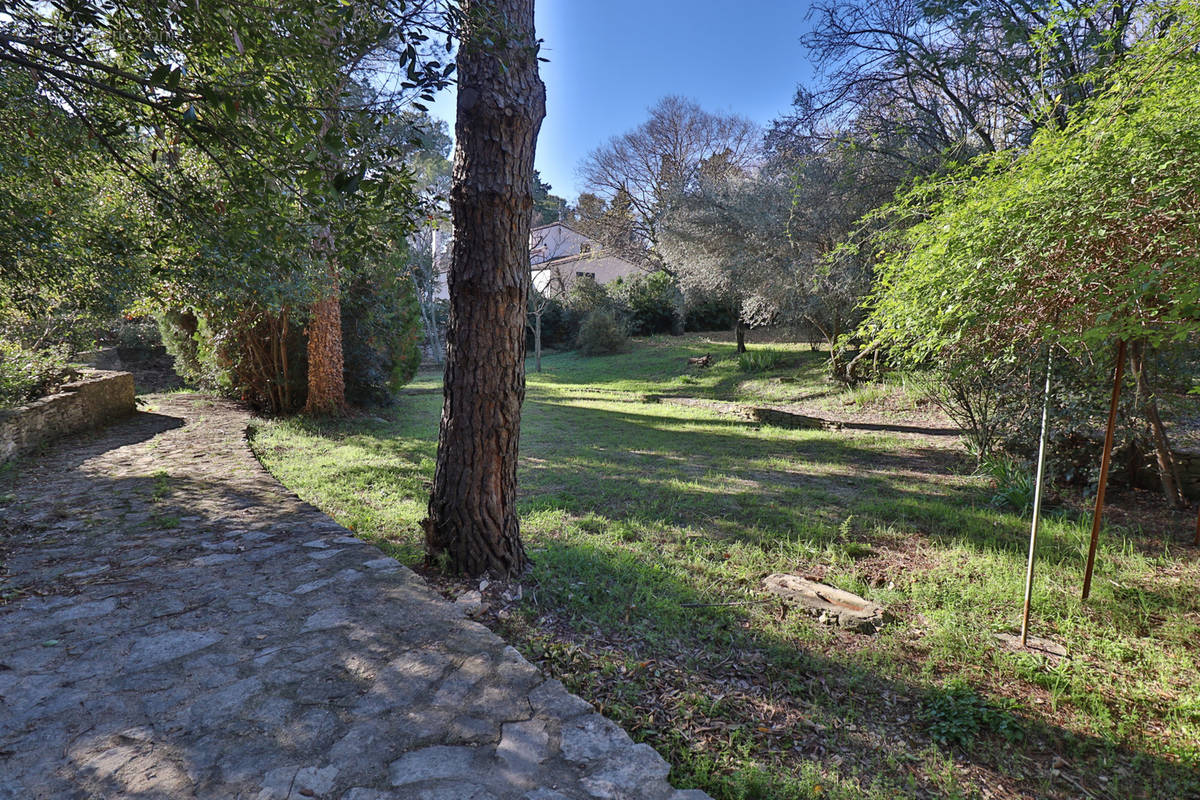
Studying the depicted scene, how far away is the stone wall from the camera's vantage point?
5.81 metres

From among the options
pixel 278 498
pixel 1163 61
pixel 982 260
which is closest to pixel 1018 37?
pixel 1163 61

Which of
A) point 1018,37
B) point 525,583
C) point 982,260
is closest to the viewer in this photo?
point 982,260

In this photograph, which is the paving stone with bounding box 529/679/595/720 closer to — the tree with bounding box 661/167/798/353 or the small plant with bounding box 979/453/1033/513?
the small plant with bounding box 979/453/1033/513

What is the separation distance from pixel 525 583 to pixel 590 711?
117cm

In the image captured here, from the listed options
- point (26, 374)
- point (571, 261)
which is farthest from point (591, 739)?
point (571, 261)

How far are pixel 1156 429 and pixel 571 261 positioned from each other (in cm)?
2628

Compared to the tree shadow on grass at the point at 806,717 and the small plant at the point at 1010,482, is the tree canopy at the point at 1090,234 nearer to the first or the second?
the tree shadow on grass at the point at 806,717

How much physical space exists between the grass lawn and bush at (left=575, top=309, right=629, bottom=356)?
52.3 feet

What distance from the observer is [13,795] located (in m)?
1.61

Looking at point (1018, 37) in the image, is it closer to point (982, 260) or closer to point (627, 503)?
point (982, 260)

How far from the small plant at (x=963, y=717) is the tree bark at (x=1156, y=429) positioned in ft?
8.10

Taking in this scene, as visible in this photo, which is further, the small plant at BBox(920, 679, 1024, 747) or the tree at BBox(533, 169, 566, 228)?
the tree at BBox(533, 169, 566, 228)

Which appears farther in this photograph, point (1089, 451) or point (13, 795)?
point (1089, 451)

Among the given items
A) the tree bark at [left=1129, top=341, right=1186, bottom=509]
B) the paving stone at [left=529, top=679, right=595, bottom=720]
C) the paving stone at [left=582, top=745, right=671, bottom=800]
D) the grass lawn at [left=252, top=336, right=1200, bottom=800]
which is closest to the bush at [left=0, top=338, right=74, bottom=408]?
the grass lawn at [left=252, top=336, right=1200, bottom=800]
